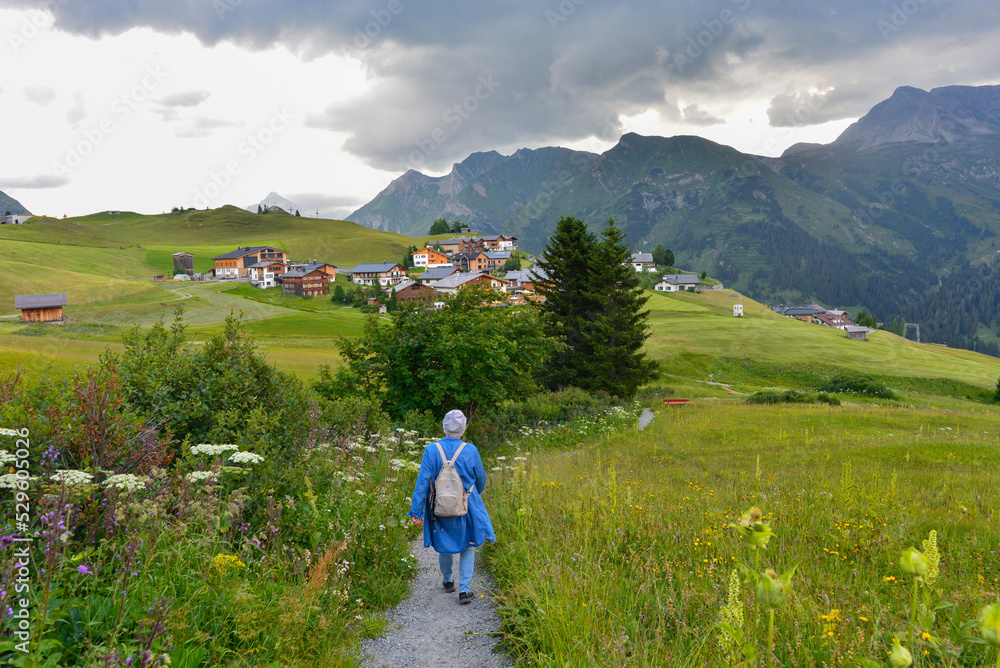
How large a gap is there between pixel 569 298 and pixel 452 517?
29.7 meters

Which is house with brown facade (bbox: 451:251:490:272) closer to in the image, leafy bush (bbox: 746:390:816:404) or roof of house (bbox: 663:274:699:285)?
roof of house (bbox: 663:274:699:285)

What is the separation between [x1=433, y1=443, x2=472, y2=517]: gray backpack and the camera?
6.38m

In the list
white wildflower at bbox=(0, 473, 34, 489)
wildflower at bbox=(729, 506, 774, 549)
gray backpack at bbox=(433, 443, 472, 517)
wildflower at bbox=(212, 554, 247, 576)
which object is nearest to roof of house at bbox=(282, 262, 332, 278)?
gray backpack at bbox=(433, 443, 472, 517)

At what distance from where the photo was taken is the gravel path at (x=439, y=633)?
489cm

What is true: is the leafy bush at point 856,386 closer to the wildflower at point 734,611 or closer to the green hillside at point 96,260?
the wildflower at point 734,611

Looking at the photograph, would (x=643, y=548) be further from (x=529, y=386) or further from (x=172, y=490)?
(x=529, y=386)

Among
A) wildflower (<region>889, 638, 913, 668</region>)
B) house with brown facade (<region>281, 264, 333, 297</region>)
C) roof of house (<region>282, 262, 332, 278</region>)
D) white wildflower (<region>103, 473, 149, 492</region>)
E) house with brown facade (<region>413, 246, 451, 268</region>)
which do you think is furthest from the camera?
house with brown facade (<region>413, 246, 451, 268</region>)

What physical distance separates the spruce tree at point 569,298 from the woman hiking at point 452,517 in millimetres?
26708

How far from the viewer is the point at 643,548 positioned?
19.2 feet

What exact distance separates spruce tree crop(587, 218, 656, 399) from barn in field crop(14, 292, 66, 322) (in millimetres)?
65439

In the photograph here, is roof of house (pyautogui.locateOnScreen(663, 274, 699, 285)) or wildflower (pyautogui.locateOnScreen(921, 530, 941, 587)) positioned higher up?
roof of house (pyautogui.locateOnScreen(663, 274, 699, 285))

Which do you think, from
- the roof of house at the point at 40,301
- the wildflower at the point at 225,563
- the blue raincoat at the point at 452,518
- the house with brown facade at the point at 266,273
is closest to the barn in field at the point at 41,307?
the roof of house at the point at 40,301

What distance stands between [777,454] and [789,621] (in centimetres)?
1279

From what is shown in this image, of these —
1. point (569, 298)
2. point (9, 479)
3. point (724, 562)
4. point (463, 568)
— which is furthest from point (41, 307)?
point (724, 562)
